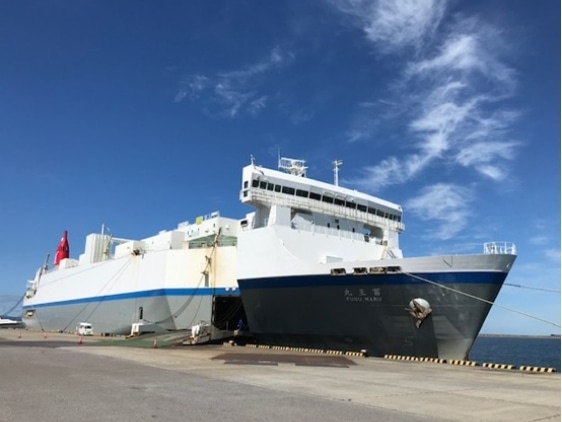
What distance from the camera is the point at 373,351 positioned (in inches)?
773

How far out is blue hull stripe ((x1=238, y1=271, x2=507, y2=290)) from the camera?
1719 centimetres

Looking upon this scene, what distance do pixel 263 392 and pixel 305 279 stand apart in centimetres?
1132

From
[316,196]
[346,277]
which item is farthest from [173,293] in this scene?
[346,277]

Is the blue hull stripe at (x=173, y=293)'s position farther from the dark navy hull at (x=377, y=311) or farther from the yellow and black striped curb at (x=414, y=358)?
the yellow and black striped curb at (x=414, y=358)

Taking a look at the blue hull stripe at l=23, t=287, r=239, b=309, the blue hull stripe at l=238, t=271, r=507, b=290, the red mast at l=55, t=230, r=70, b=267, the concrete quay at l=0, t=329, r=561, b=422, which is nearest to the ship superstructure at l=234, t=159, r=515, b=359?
the blue hull stripe at l=238, t=271, r=507, b=290

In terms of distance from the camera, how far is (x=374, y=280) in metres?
18.8

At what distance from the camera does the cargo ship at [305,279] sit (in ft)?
57.9

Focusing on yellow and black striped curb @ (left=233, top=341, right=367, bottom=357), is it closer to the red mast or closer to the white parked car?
the white parked car

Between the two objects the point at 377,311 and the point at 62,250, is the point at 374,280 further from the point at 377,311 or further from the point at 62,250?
the point at 62,250

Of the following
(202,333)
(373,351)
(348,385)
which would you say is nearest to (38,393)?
(348,385)

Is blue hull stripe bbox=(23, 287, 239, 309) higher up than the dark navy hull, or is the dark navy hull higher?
blue hull stripe bbox=(23, 287, 239, 309)

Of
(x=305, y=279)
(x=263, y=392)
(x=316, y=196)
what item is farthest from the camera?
(x=316, y=196)

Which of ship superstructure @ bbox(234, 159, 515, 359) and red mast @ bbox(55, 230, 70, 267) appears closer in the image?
ship superstructure @ bbox(234, 159, 515, 359)

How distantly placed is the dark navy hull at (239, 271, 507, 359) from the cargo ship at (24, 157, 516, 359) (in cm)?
4
